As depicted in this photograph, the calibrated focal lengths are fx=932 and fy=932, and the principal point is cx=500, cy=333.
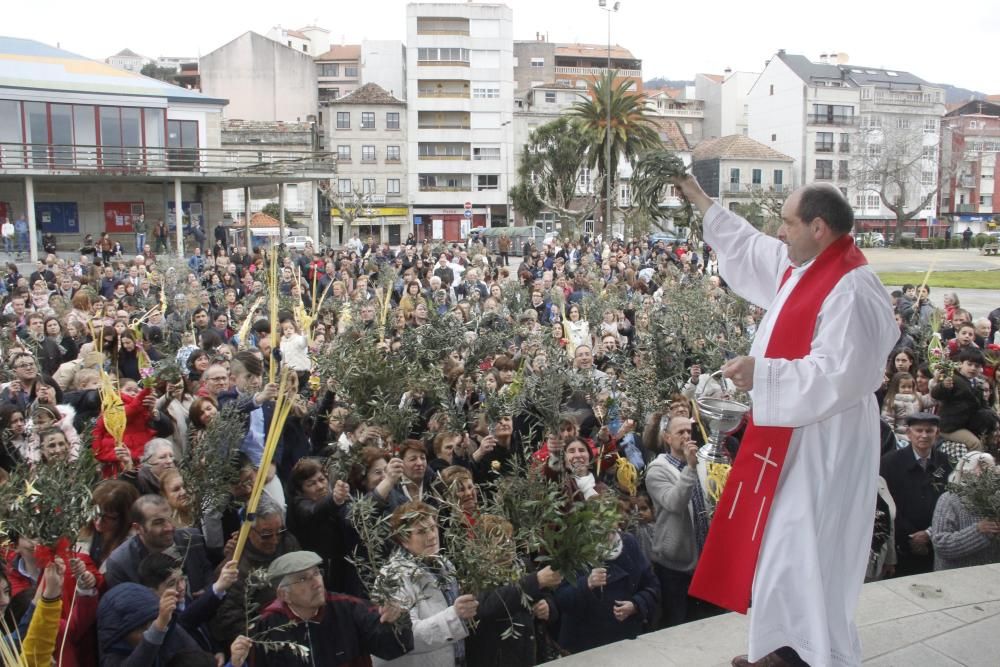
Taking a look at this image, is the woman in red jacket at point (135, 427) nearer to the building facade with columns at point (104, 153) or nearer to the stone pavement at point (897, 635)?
the stone pavement at point (897, 635)

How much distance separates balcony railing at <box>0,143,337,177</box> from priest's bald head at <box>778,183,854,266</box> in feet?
99.8

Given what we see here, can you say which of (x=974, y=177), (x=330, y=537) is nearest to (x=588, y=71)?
(x=974, y=177)

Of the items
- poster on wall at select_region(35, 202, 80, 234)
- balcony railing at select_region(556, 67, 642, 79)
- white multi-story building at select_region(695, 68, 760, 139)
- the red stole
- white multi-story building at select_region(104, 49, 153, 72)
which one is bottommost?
the red stole

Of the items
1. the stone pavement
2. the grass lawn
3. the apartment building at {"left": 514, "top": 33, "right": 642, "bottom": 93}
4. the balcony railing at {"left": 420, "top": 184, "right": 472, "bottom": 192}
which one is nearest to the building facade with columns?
the grass lawn

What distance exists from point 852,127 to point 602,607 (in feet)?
238

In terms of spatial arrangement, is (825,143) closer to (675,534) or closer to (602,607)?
(675,534)

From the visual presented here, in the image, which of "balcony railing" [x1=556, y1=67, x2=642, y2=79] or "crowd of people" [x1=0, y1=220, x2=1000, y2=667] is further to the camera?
"balcony railing" [x1=556, y1=67, x2=642, y2=79]

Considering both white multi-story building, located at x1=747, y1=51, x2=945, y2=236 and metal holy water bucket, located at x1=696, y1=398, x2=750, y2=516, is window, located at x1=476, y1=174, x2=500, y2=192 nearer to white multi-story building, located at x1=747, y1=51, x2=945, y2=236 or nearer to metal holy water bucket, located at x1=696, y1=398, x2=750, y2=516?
white multi-story building, located at x1=747, y1=51, x2=945, y2=236

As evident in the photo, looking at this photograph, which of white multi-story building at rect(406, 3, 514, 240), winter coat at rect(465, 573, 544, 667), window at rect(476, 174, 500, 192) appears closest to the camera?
winter coat at rect(465, 573, 544, 667)

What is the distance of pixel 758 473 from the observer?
3.52 m

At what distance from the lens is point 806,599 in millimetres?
3330

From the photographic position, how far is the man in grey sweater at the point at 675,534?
5242mm

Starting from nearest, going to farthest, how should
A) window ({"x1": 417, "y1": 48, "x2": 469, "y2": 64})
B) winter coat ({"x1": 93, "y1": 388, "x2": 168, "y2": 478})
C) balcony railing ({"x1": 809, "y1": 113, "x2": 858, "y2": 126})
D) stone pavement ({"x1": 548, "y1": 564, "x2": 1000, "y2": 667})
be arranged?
stone pavement ({"x1": 548, "y1": 564, "x2": 1000, "y2": 667}) < winter coat ({"x1": 93, "y1": 388, "x2": 168, "y2": 478}) < window ({"x1": 417, "y1": 48, "x2": 469, "y2": 64}) < balcony railing ({"x1": 809, "y1": 113, "x2": 858, "y2": 126})

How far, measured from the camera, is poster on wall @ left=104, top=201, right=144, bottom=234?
115 feet
